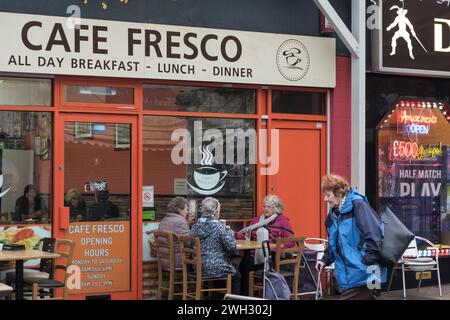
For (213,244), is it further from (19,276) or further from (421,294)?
(421,294)

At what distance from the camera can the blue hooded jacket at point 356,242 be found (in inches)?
237

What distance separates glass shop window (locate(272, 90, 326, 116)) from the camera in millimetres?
10727

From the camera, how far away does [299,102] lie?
1087cm

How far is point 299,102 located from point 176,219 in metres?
2.64

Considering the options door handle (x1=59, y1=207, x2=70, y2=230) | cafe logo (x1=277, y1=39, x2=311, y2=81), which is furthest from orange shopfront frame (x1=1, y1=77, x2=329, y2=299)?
cafe logo (x1=277, y1=39, x2=311, y2=81)

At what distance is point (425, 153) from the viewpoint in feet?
38.0

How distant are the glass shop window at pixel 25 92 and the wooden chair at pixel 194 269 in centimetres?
241

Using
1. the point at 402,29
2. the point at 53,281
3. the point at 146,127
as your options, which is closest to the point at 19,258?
the point at 53,281

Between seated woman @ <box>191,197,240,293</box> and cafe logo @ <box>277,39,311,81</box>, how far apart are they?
2530 millimetres

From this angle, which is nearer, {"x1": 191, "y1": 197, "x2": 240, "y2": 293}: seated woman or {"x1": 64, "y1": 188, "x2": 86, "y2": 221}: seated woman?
{"x1": 191, "y1": 197, "x2": 240, "y2": 293}: seated woman

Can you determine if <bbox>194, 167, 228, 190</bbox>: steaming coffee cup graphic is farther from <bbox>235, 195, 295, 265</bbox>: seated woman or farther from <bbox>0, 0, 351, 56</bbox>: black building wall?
<bbox>0, 0, 351, 56</bbox>: black building wall

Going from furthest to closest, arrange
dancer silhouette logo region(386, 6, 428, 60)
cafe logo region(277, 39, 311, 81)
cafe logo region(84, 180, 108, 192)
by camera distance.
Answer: dancer silhouette logo region(386, 6, 428, 60)
cafe logo region(277, 39, 311, 81)
cafe logo region(84, 180, 108, 192)

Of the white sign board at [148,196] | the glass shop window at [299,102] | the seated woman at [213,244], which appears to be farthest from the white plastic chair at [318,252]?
the white sign board at [148,196]
